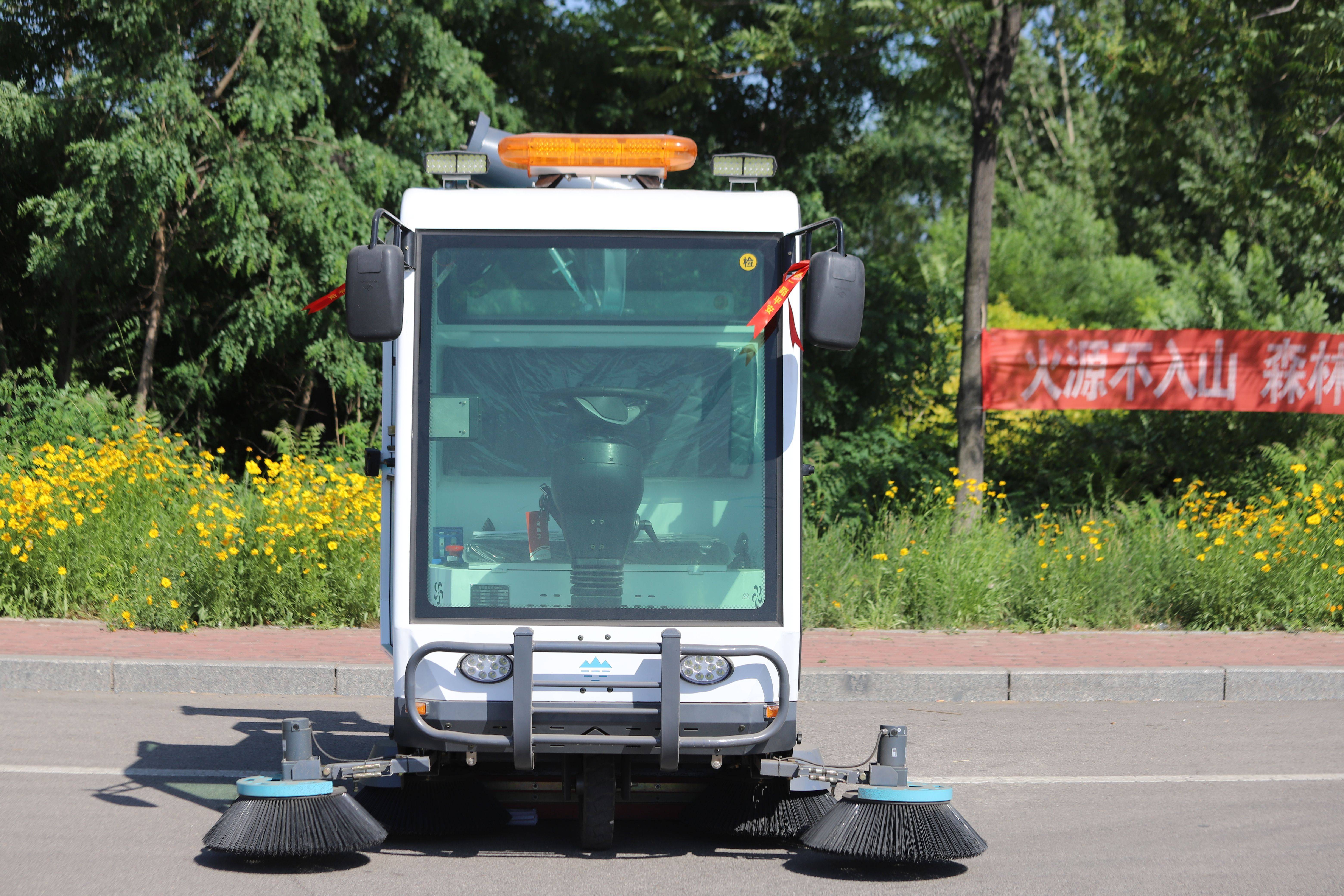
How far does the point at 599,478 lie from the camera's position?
166 inches

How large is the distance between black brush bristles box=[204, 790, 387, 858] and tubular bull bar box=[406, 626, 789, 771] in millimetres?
431

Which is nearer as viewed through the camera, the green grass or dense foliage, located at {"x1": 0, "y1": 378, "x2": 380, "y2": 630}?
dense foliage, located at {"x1": 0, "y1": 378, "x2": 380, "y2": 630}

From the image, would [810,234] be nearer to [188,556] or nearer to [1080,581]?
[1080,581]

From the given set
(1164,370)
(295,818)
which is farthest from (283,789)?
(1164,370)

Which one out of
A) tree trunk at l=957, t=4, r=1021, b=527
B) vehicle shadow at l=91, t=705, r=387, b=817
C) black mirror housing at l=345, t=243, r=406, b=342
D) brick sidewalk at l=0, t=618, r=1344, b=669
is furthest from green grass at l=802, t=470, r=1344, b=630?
black mirror housing at l=345, t=243, r=406, b=342

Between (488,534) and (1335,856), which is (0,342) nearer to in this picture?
(488,534)

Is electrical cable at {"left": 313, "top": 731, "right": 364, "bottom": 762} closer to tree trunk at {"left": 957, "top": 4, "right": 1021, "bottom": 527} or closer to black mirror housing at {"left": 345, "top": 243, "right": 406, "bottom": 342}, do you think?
black mirror housing at {"left": 345, "top": 243, "right": 406, "bottom": 342}

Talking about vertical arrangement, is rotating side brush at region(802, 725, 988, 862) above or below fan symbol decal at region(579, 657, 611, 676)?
below

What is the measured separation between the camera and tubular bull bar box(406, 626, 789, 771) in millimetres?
3938

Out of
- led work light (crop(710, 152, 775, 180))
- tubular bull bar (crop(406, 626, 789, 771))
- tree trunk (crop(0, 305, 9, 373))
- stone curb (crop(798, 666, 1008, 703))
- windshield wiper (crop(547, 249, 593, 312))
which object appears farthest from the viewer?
tree trunk (crop(0, 305, 9, 373))

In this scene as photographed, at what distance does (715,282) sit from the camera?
168 inches

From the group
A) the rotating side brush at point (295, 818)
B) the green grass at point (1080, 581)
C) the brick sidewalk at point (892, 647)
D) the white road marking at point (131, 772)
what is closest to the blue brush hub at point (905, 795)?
the rotating side brush at point (295, 818)

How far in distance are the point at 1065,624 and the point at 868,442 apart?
4.71m

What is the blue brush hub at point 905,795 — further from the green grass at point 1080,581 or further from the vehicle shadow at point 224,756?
the green grass at point 1080,581
